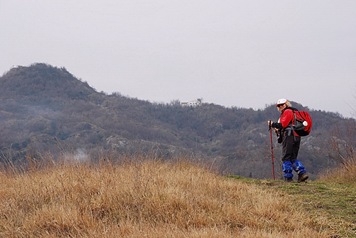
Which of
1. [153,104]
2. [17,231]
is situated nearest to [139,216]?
Answer: [17,231]

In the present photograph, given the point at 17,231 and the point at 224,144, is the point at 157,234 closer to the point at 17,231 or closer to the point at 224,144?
the point at 17,231

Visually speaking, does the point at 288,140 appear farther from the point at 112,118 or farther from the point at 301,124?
the point at 112,118

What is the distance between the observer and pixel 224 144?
2008 inches

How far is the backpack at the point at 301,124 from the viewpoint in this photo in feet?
27.6

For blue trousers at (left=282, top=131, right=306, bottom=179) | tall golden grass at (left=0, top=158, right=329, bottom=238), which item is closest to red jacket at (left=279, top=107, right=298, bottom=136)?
blue trousers at (left=282, top=131, right=306, bottom=179)

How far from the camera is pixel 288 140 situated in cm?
848

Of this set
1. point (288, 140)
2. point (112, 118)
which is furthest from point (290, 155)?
point (112, 118)

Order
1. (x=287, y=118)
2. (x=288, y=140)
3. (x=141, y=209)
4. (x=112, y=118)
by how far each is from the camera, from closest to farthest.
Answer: (x=141, y=209), (x=287, y=118), (x=288, y=140), (x=112, y=118)

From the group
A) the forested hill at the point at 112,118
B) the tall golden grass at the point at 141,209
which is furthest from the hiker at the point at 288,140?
the forested hill at the point at 112,118

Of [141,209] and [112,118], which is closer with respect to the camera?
[141,209]

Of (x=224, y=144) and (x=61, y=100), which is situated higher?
(x=61, y=100)

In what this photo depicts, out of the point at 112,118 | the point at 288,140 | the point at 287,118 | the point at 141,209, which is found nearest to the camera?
the point at 141,209

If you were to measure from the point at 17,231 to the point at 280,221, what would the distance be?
2513mm

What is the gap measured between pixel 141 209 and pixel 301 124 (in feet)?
15.0
